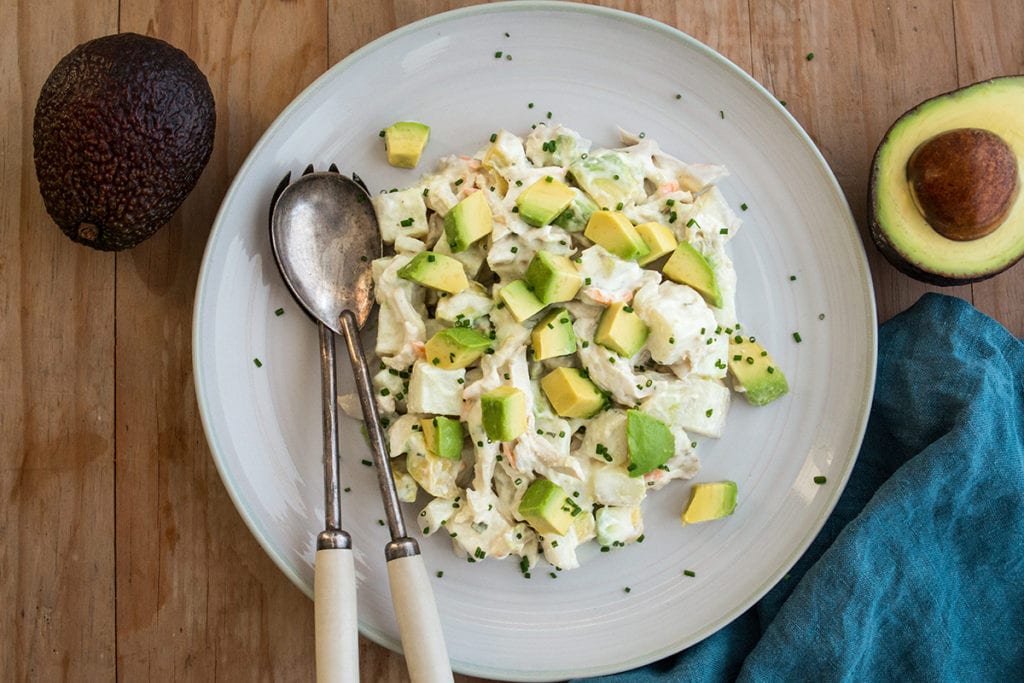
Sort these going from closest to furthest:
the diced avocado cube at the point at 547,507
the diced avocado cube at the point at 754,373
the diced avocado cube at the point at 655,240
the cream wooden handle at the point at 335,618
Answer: the cream wooden handle at the point at 335,618 → the diced avocado cube at the point at 547,507 → the diced avocado cube at the point at 655,240 → the diced avocado cube at the point at 754,373

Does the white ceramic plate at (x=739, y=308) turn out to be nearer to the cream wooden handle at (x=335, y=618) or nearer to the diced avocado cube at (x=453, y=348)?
the cream wooden handle at (x=335, y=618)

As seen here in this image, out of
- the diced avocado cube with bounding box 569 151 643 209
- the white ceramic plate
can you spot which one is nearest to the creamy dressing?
the diced avocado cube with bounding box 569 151 643 209

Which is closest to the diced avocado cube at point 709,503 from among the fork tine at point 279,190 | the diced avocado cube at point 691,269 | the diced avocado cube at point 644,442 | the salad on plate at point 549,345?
the salad on plate at point 549,345

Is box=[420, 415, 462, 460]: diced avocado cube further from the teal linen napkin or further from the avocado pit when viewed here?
the avocado pit

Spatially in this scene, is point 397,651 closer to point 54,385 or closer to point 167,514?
point 167,514

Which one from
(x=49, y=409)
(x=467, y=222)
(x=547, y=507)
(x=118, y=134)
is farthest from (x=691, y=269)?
(x=49, y=409)

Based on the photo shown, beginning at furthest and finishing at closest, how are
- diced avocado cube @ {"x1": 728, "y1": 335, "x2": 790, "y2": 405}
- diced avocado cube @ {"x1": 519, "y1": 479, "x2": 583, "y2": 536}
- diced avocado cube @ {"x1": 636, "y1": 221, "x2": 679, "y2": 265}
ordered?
diced avocado cube @ {"x1": 728, "y1": 335, "x2": 790, "y2": 405} < diced avocado cube @ {"x1": 636, "y1": 221, "x2": 679, "y2": 265} < diced avocado cube @ {"x1": 519, "y1": 479, "x2": 583, "y2": 536}
